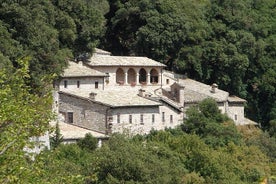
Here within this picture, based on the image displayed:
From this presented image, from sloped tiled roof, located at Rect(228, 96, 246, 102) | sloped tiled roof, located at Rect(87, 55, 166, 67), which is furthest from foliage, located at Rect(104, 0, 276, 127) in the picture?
sloped tiled roof, located at Rect(87, 55, 166, 67)

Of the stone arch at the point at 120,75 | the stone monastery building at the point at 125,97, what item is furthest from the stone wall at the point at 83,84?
the stone arch at the point at 120,75

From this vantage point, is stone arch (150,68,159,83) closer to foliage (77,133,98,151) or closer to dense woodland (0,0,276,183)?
dense woodland (0,0,276,183)

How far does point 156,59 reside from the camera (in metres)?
69.6

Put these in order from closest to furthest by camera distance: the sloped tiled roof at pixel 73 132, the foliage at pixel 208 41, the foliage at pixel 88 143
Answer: the foliage at pixel 88 143 → the sloped tiled roof at pixel 73 132 → the foliage at pixel 208 41

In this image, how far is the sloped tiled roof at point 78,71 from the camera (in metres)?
57.5

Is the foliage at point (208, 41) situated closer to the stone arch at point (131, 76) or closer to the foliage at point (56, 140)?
the stone arch at point (131, 76)

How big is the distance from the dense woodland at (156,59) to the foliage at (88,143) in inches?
2.4

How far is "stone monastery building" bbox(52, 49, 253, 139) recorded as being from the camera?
178 feet

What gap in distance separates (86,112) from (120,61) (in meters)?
10.9

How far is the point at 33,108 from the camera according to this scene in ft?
71.9

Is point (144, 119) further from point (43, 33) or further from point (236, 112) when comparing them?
point (236, 112)

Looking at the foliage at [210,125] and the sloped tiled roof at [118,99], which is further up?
the sloped tiled roof at [118,99]

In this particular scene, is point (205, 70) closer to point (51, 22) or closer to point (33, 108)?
point (51, 22)

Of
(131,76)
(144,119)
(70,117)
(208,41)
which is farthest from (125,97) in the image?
(208,41)
